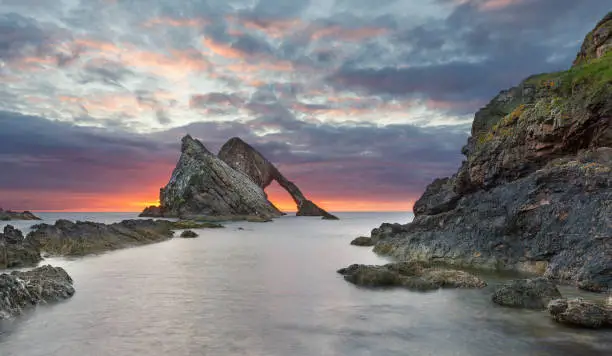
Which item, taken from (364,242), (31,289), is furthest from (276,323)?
(364,242)

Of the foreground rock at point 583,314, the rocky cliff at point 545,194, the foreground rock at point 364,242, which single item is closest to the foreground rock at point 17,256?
the rocky cliff at point 545,194

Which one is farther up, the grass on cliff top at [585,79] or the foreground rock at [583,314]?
the grass on cliff top at [585,79]

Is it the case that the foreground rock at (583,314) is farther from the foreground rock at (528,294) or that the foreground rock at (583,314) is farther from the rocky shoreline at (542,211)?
the foreground rock at (528,294)

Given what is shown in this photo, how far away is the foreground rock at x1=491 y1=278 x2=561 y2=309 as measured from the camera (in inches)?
504

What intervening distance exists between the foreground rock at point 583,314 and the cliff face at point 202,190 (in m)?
102

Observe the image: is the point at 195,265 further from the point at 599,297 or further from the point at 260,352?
the point at 599,297

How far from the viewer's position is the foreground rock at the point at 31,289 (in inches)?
483

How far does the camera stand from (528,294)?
13.1 metres

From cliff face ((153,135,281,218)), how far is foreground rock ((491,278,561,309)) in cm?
9983

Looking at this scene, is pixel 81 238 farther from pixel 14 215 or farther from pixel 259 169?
pixel 14 215

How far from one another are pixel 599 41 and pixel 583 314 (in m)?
26.2

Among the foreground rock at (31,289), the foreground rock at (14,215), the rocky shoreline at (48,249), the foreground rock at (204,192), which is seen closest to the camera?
the foreground rock at (31,289)

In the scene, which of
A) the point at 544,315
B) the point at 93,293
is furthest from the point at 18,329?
the point at 544,315

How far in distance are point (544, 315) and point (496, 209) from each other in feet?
34.3
